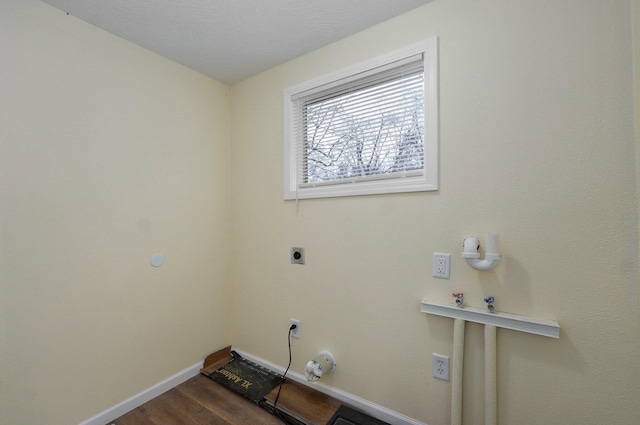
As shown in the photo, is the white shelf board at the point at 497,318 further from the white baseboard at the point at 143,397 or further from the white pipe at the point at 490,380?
the white baseboard at the point at 143,397

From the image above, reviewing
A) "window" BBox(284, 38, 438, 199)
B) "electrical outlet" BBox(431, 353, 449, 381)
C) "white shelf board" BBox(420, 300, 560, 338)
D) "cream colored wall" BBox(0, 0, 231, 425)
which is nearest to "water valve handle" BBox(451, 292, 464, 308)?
"white shelf board" BBox(420, 300, 560, 338)

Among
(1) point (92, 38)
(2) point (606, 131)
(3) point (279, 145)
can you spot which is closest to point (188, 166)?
(3) point (279, 145)

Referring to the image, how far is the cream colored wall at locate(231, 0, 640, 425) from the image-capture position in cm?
101

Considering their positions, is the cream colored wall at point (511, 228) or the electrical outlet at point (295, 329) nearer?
the cream colored wall at point (511, 228)

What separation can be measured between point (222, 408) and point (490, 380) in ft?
4.92

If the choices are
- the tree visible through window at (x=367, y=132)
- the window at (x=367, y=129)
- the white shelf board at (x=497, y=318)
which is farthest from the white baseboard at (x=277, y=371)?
the tree visible through window at (x=367, y=132)

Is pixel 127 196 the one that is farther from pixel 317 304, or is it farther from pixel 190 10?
pixel 317 304

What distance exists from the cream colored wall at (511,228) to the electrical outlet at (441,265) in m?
0.03

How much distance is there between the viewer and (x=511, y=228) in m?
1.18

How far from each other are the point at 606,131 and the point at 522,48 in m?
0.49

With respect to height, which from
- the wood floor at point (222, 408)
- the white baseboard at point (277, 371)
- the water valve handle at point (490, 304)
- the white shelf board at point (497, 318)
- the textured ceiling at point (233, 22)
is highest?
the textured ceiling at point (233, 22)

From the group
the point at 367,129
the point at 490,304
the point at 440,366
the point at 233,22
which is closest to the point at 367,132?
the point at 367,129

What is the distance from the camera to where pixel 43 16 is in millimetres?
1332

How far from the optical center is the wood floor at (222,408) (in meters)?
1.51
